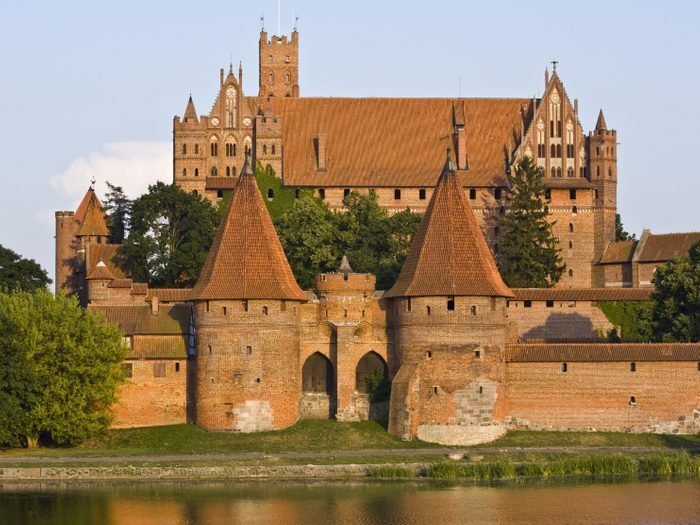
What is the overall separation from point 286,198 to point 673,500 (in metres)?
41.3

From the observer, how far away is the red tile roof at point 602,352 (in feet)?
216

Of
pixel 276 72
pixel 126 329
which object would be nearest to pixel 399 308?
pixel 126 329

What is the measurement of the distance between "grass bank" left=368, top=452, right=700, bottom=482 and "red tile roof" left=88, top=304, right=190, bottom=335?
1079 cm

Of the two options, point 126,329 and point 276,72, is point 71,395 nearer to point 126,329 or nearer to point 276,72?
point 126,329

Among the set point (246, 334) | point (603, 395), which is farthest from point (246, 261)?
point (603, 395)

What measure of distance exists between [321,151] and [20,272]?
677 inches

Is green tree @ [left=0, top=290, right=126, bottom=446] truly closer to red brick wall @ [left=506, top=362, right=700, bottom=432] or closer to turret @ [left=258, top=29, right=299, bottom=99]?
red brick wall @ [left=506, top=362, right=700, bottom=432]

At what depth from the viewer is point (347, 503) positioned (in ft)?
187

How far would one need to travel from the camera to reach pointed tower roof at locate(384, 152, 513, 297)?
65.5 meters

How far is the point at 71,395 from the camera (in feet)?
211

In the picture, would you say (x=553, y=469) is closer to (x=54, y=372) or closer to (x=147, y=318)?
(x=147, y=318)

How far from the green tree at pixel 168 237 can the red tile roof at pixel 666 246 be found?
19.1 m

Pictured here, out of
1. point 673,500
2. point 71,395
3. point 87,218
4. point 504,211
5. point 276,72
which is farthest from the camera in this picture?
point 276,72

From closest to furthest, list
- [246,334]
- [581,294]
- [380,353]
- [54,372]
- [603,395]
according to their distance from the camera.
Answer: [54,372] < [246,334] < [603,395] < [380,353] < [581,294]
